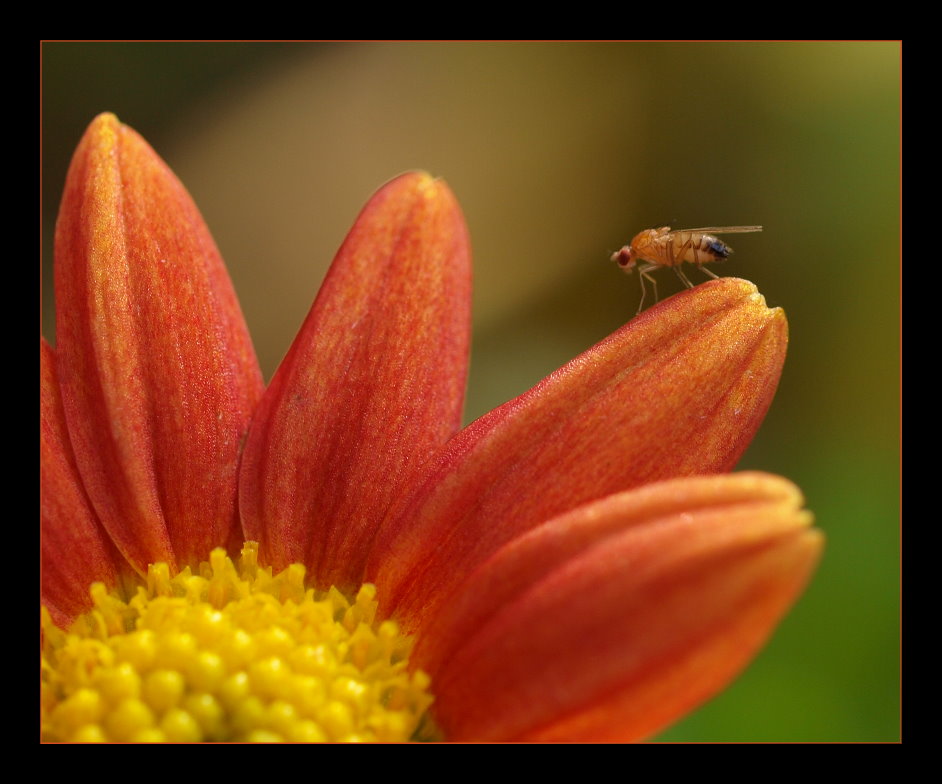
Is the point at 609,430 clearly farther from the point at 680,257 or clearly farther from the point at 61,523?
the point at 61,523

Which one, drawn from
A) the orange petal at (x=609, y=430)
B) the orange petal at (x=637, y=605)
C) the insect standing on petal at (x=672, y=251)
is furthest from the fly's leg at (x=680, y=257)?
the orange petal at (x=637, y=605)

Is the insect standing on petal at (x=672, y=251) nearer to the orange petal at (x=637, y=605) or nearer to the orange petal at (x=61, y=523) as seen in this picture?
the orange petal at (x=637, y=605)

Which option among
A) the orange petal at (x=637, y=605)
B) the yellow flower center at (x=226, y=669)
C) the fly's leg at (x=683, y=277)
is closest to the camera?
the orange petal at (x=637, y=605)

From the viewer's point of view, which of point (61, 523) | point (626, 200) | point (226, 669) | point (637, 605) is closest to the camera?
point (637, 605)

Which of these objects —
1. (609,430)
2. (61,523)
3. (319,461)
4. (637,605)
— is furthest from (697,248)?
(61,523)

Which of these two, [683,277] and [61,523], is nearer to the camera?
[61,523]

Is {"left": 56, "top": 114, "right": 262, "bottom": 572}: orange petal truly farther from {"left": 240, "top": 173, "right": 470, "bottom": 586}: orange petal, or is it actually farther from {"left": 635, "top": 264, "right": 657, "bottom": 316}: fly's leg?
{"left": 635, "top": 264, "right": 657, "bottom": 316}: fly's leg

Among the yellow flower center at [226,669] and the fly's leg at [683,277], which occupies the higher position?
the fly's leg at [683,277]

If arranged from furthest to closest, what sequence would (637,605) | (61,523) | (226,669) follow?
(61,523) → (226,669) → (637,605)
